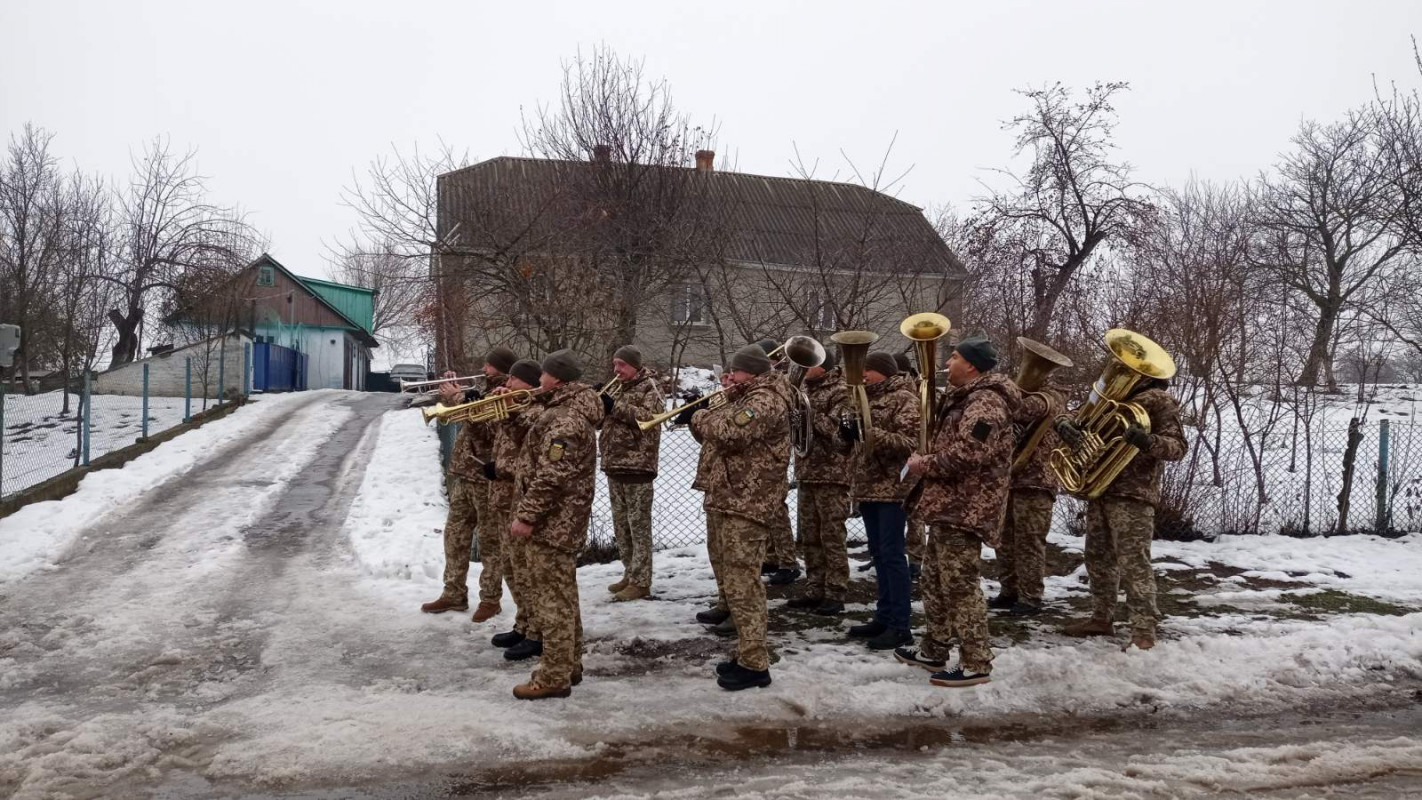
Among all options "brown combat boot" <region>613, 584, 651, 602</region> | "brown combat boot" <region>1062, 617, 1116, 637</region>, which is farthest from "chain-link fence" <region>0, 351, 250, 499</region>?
"brown combat boot" <region>1062, 617, 1116, 637</region>

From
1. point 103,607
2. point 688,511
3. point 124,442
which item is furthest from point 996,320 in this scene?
point 124,442

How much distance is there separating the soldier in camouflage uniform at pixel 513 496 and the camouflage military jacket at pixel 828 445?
6.25 ft

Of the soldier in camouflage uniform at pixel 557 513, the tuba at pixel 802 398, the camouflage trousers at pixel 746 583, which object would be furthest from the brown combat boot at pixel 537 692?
the tuba at pixel 802 398

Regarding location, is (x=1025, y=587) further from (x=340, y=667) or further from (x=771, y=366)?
(x=340, y=667)

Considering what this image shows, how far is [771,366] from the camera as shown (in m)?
5.18

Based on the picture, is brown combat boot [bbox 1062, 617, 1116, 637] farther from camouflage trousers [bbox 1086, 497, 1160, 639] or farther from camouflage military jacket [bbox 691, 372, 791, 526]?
camouflage military jacket [bbox 691, 372, 791, 526]

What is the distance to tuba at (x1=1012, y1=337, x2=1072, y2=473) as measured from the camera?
543 centimetres

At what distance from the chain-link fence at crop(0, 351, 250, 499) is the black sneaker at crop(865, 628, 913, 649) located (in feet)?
27.6

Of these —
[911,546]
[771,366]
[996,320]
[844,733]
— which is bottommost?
[844,733]

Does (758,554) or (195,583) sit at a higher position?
(758,554)

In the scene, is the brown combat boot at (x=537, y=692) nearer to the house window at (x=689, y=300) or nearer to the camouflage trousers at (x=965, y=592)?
the camouflage trousers at (x=965, y=592)

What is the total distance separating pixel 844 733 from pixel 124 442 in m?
12.6

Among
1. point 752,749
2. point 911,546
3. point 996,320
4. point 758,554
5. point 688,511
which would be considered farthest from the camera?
point 996,320

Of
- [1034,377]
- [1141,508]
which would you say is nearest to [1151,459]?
[1141,508]
